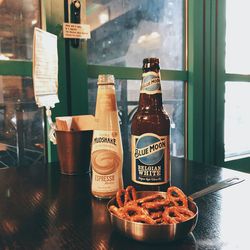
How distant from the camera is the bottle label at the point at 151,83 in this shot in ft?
2.07

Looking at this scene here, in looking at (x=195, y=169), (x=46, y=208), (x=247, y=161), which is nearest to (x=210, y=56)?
(x=247, y=161)

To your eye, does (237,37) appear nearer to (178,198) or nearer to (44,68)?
(44,68)

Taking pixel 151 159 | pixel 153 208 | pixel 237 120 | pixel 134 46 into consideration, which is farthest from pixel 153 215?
pixel 237 120

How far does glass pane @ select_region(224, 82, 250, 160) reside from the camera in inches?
80.3

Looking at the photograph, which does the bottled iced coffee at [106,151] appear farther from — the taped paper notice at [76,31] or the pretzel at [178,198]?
the taped paper notice at [76,31]

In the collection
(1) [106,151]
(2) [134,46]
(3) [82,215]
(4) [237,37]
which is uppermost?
(4) [237,37]

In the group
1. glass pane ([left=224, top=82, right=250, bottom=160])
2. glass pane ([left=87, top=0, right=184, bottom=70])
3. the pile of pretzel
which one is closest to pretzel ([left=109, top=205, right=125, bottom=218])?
the pile of pretzel

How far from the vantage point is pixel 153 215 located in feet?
1.58

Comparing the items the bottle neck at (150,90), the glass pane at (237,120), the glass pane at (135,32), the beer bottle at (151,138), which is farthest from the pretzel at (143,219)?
the glass pane at (237,120)

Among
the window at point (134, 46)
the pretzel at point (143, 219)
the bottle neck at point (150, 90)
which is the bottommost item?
the pretzel at point (143, 219)

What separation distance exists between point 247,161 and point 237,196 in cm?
158

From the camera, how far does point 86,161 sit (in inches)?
36.6

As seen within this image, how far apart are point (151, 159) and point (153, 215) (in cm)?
15

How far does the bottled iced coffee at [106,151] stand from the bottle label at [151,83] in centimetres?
8
